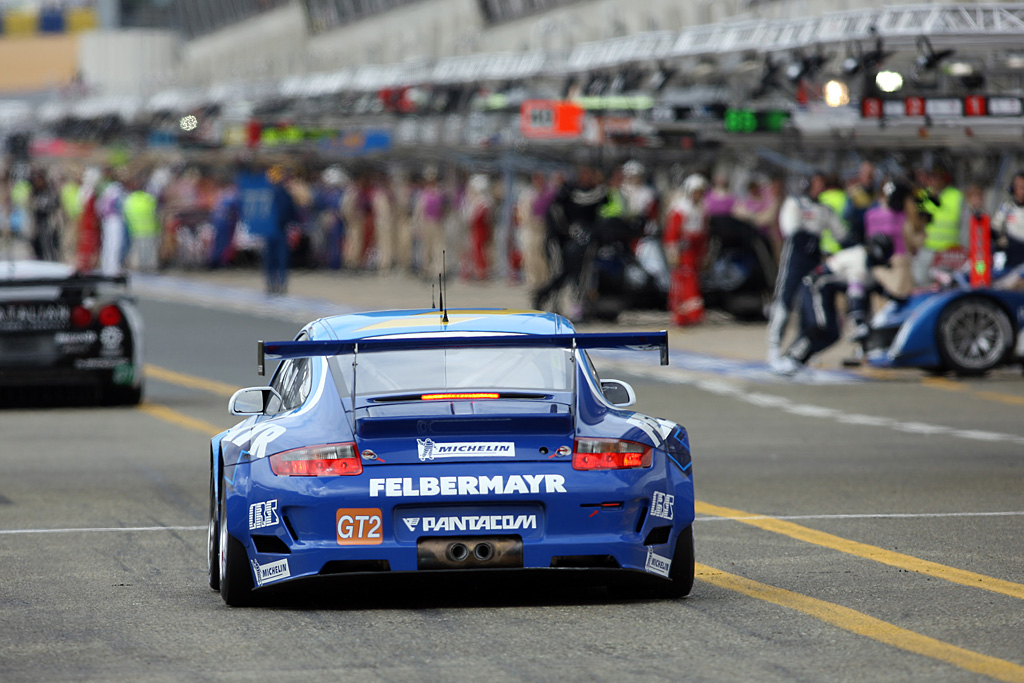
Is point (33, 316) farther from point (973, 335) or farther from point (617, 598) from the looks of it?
point (617, 598)

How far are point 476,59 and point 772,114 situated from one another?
8.84 meters

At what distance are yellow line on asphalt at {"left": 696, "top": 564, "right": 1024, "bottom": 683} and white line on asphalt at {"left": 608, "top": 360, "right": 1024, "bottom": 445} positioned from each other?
6.47 metres

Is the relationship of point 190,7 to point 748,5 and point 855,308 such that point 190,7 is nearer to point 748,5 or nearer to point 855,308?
point 748,5

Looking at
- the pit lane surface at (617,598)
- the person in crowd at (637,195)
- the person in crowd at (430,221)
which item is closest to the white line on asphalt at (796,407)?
the pit lane surface at (617,598)

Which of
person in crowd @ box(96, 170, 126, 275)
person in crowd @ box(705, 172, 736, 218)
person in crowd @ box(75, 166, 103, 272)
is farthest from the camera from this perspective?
person in crowd @ box(75, 166, 103, 272)

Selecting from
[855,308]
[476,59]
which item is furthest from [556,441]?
[476,59]

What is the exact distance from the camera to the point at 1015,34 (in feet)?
63.9

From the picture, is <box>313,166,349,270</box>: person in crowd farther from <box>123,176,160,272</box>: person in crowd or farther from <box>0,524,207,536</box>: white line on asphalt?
<box>0,524,207,536</box>: white line on asphalt

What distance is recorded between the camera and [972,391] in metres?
17.9

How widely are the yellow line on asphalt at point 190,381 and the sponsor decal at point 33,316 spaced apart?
Answer: 6.12ft

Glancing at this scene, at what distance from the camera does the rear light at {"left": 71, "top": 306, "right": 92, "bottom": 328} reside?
16656 mm

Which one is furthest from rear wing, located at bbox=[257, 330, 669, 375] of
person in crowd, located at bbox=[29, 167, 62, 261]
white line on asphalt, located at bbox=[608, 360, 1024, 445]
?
person in crowd, located at bbox=[29, 167, 62, 261]

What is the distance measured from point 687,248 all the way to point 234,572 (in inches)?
681

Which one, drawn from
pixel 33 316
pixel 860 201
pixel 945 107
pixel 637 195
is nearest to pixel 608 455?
pixel 33 316
